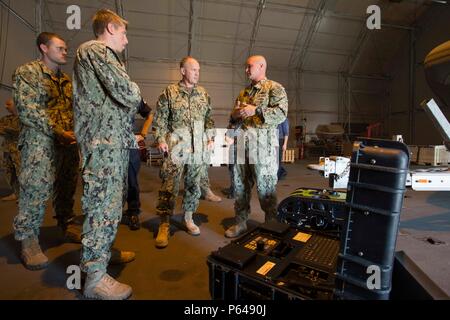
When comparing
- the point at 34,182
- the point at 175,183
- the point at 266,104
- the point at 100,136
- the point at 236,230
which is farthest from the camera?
the point at 236,230

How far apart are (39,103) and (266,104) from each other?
1687 millimetres

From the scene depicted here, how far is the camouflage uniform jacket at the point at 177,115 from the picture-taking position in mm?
2297

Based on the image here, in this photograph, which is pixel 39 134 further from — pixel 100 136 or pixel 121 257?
pixel 121 257

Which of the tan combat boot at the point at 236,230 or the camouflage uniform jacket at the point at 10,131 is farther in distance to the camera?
the camouflage uniform jacket at the point at 10,131

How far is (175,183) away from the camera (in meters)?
2.29

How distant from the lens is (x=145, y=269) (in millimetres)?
1804

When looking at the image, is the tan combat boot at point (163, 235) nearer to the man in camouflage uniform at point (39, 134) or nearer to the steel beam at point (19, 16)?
the man in camouflage uniform at point (39, 134)

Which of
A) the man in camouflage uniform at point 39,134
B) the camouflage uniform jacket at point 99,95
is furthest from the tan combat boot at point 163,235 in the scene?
the camouflage uniform jacket at point 99,95

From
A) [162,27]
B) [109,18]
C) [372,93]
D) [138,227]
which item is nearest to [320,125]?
[372,93]

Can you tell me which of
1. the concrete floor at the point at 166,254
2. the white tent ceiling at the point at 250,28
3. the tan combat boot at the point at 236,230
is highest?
the white tent ceiling at the point at 250,28

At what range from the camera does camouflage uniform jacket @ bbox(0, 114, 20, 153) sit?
12.1 ft

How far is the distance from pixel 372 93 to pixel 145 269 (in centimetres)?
1456

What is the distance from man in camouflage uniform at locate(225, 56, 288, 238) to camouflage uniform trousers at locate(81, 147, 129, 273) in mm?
1086

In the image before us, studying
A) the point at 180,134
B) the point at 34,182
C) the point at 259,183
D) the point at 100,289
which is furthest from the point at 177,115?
the point at 100,289
